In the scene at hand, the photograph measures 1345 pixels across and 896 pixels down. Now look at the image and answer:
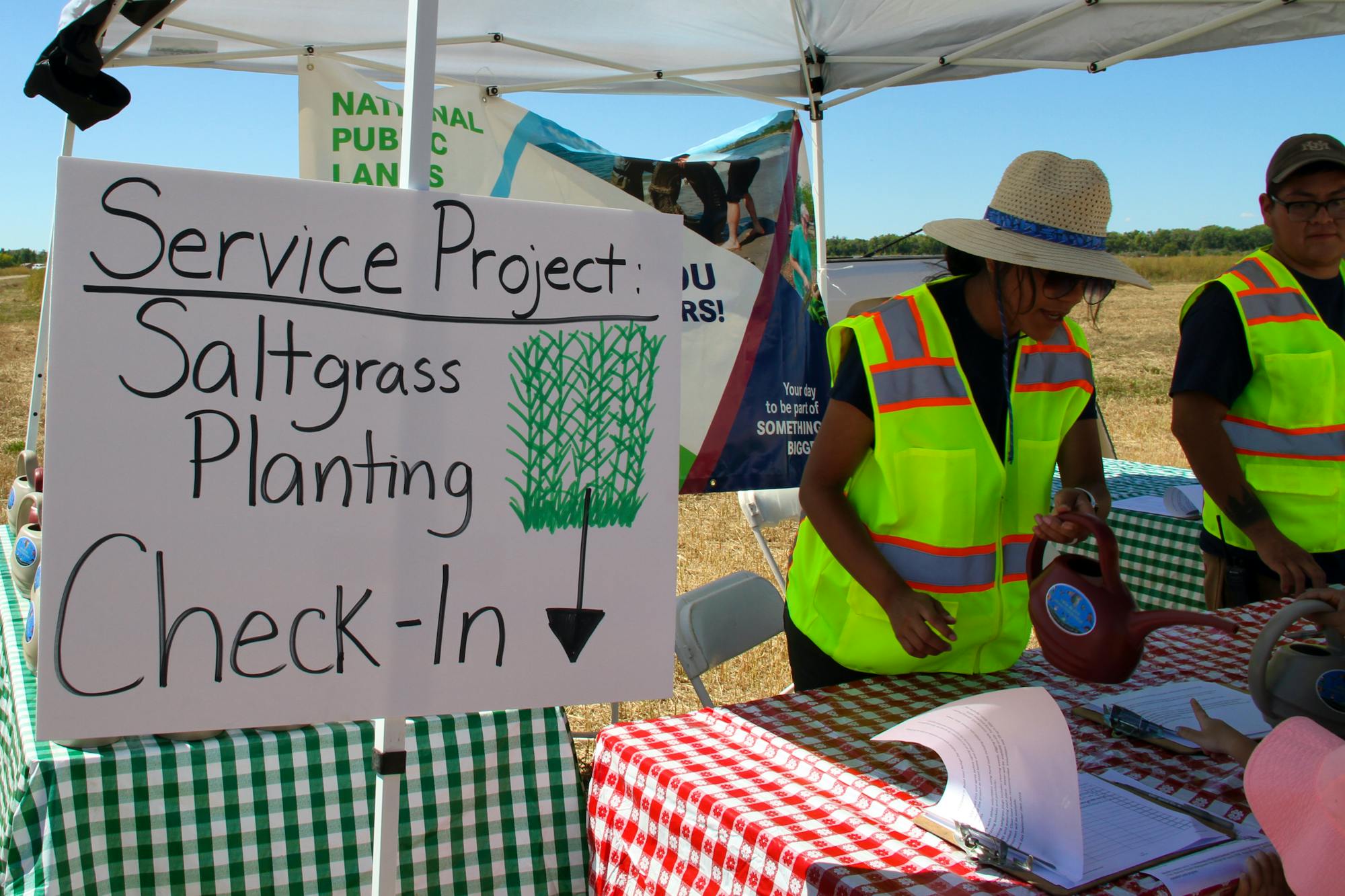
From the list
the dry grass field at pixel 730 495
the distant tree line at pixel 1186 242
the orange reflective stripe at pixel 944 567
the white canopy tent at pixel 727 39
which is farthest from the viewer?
the distant tree line at pixel 1186 242

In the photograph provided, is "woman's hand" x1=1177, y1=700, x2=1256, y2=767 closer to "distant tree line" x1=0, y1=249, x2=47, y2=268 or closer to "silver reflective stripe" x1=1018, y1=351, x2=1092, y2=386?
"silver reflective stripe" x1=1018, y1=351, x2=1092, y2=386

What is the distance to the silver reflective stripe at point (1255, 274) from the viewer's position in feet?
7.54

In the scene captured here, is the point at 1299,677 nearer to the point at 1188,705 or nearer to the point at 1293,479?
the point at 1188,705

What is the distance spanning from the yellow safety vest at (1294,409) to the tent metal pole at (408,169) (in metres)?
1.88

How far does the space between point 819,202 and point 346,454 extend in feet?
10.1

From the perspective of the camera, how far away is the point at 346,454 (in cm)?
111

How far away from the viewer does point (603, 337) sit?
4.00ft

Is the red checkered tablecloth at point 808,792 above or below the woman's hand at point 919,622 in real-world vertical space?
below

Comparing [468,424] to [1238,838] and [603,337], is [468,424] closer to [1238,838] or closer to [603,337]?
[603,337]

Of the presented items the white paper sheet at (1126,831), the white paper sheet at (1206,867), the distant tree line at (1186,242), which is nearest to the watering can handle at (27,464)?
the white paper sheet at (1126,831)

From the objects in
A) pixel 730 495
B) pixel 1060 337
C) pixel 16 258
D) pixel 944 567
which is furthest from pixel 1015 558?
pixel 16 258

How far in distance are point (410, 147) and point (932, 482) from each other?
3.05 feet

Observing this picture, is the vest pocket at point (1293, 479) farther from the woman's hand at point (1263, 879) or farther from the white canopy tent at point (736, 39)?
the white canopy tent at point (736, 39)

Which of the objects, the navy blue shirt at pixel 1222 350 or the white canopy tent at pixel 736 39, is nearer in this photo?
the navy blue shirt at pixel 1222 350
